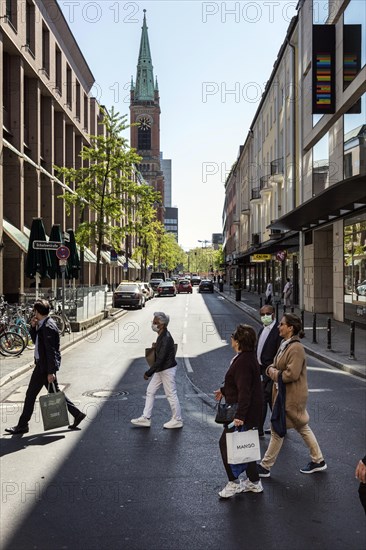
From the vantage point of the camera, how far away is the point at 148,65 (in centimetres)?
13438

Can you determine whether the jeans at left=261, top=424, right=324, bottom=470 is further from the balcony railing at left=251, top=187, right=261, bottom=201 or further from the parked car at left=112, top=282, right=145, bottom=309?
the balcony railing at left=251, top=187, right=261, bottom=201

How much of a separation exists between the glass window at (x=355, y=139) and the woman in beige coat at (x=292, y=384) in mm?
14643

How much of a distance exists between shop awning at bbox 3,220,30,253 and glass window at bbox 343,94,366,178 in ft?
49.2

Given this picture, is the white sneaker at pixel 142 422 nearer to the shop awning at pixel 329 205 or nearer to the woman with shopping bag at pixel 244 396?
the woman with shopping bag at pixel 244 396

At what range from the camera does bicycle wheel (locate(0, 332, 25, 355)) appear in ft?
47.6

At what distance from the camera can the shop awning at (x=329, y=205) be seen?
16056 mm

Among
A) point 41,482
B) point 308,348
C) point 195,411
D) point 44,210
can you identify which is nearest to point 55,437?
point 41,482

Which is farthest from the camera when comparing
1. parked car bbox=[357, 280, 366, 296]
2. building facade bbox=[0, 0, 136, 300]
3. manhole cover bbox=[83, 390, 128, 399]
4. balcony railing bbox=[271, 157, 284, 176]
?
balcony railing bbox=[271, 157, 284, 176]

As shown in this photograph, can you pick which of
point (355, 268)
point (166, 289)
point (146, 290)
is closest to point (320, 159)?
point (355, 268)

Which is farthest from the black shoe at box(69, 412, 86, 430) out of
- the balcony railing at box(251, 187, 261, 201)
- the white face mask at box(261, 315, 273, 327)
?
the balcony railing at box(251, 187, 261, 201)

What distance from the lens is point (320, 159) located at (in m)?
26.6

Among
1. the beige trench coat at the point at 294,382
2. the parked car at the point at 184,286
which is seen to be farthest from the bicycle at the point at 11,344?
the parked car at the point at 184,286

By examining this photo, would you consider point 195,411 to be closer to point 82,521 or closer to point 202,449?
point 202,449

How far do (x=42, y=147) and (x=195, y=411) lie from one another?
3086 centimetres
